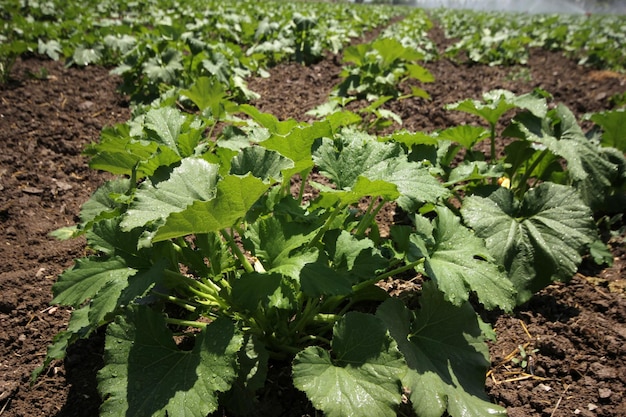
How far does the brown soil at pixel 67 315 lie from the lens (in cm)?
173

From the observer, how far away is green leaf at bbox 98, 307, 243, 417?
1.29 meters

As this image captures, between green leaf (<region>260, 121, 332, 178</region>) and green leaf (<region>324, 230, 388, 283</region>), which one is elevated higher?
green leaf (<region>260, 121, 332, 178</region>)

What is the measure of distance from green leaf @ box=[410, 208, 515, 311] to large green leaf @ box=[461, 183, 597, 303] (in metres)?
0.37

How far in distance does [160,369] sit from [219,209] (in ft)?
2.00

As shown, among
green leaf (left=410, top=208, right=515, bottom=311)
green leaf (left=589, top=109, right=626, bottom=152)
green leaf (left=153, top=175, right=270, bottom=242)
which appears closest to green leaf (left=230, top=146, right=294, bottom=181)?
green leaf (left=153, top=175, right=270, bottom=242)

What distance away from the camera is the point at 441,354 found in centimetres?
167

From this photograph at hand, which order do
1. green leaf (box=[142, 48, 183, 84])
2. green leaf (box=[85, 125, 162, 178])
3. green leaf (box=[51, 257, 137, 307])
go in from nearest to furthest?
1. green leaf (box=[51, 257, 137, 307])
2. green leaf (box=[85, 125, 162, 178])
3. green leaf (box=[142, 48, 183, 84])

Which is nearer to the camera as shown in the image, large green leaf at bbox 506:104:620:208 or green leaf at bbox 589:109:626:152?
large green leaf at bbox 506:104:620:208

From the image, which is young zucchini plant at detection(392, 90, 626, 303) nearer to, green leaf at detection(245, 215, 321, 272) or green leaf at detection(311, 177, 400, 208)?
green leaf at detection(311, 177, 400, 208)

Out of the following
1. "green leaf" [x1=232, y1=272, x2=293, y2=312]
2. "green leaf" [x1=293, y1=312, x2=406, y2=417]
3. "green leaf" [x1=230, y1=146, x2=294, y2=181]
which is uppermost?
"green leaf" [x1=230, y1=146, x2=294, y2=181]

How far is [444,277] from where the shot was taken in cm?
156

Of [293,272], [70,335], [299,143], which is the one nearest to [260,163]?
[299,143]

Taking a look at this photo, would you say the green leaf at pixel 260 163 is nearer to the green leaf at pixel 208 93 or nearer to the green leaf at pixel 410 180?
the green leaf at pixel 410 180

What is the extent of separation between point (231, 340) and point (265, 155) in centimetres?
68
